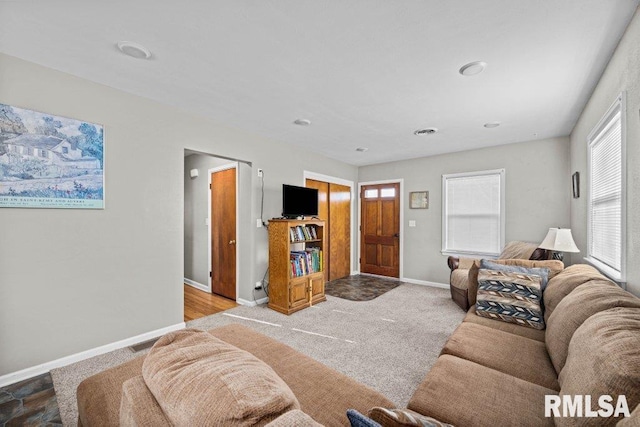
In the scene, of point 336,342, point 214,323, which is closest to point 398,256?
point 336,342

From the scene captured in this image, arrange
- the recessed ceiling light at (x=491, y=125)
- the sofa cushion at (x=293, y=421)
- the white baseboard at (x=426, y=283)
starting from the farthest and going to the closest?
the white baseboard at (x=426, y=283)
the recessed ceiling light at (x=491, y=125)
the sofa cushion at (x=293, y=421)

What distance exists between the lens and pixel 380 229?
5930 mm

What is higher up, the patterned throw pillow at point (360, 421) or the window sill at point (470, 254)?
the patterned throw pillow at point (360, 421)

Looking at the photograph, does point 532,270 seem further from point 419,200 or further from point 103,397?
point 419,200

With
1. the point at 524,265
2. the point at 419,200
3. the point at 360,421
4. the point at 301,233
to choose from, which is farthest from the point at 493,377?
the point at 419,200

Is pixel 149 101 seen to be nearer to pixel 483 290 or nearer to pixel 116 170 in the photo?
pixel 116 170

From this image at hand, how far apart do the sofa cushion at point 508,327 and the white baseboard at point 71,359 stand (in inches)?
122

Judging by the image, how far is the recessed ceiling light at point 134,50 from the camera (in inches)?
77.0

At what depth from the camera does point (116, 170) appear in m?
2.63

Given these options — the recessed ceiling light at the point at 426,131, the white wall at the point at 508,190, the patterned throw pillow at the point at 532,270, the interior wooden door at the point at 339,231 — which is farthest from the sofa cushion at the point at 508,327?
the interior wooden door at the point at 339,231

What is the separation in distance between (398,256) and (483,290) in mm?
3281

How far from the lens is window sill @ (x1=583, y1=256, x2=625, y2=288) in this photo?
1918mm

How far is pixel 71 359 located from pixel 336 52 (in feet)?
11.2

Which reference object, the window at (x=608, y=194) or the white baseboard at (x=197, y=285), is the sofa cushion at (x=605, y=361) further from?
the white baseboard at (x=197, y=285)
